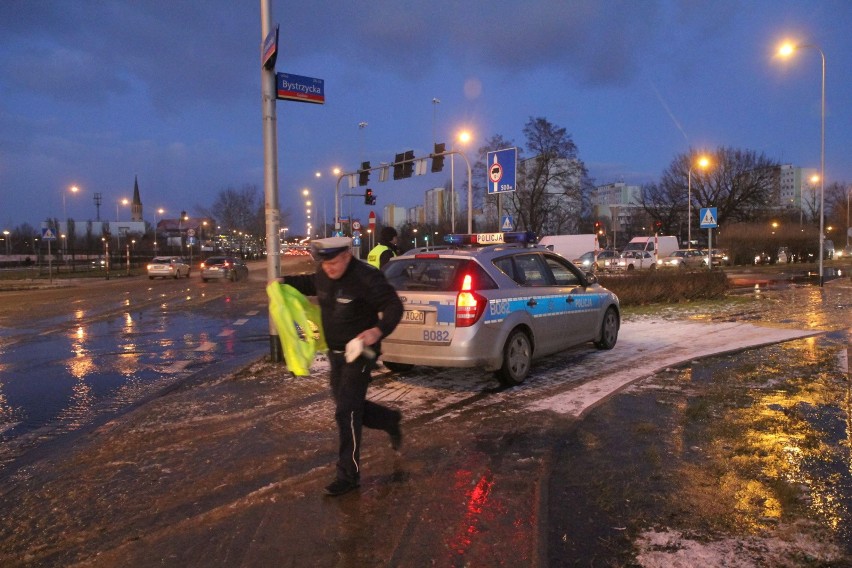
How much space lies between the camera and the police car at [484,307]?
6715 mm

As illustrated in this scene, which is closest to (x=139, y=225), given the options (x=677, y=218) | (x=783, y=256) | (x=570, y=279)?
(x=677, y=218)

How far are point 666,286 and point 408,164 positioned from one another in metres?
16.2

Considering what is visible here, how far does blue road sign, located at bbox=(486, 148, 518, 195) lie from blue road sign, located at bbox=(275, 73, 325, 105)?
620cm

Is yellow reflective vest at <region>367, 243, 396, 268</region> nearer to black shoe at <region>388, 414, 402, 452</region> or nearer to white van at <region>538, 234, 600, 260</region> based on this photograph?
black shoe at <region>388, 414, 402, 452</region>

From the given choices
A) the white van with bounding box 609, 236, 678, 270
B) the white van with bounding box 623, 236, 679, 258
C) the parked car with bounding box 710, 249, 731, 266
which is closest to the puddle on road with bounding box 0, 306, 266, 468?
the white van with bounding box 609, 236, 678, 270

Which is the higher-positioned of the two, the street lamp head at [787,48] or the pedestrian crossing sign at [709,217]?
the street lamp head at [787,48]

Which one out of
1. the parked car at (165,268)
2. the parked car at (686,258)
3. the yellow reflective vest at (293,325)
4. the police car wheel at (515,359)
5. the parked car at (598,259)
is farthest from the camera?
the parked car at (686,258)

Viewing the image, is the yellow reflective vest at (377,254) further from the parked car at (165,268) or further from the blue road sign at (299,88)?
the parked car at (165,268)

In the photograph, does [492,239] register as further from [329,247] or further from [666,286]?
[666,286]

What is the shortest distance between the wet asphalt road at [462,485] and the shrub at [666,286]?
8.95 m

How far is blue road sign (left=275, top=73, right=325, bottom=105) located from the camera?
897 cm

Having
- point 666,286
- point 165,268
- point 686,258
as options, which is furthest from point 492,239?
point 686,258

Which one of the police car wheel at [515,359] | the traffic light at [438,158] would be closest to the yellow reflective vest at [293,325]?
the police car wheel at [515,359]

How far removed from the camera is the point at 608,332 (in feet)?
31.2
